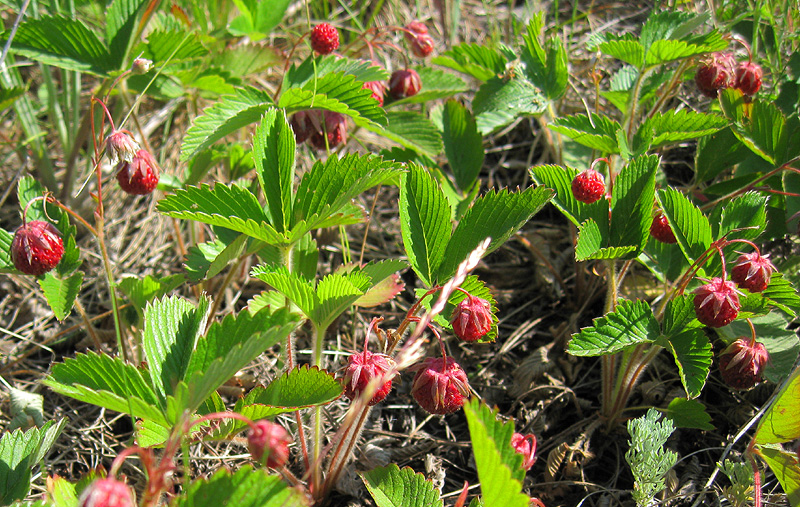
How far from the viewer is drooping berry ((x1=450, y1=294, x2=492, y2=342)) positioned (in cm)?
175

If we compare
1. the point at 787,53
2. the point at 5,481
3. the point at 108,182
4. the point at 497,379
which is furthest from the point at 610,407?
the point at 108,182

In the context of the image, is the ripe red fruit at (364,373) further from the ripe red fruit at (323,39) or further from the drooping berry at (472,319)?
the ripe red fruit at (323,39)

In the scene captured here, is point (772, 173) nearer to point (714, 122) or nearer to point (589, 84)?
point (714, 122)

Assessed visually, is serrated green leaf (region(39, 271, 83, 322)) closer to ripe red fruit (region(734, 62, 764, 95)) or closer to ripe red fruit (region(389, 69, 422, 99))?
ripe red fruit (region(389, 69, 422, 99))

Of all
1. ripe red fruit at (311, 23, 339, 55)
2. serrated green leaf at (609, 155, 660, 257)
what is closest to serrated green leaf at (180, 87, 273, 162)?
ripe red fruit at (311, 23, 339, 55)

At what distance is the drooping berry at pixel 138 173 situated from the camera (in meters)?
2.12

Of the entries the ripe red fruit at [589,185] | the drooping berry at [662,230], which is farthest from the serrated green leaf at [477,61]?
the drooping berry at [662,230]

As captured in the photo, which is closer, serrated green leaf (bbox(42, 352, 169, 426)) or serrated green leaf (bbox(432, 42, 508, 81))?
serrated green leaf (bbox(42, 352, 169, 426))

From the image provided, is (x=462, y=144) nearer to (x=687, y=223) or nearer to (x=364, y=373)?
(x=687, y=223)

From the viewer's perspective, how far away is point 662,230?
2.12 metres

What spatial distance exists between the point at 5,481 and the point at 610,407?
5.94ft

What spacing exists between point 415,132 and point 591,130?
2.16ft

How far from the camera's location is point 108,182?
312cm

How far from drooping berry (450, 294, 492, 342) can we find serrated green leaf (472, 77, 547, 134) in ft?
3.43
